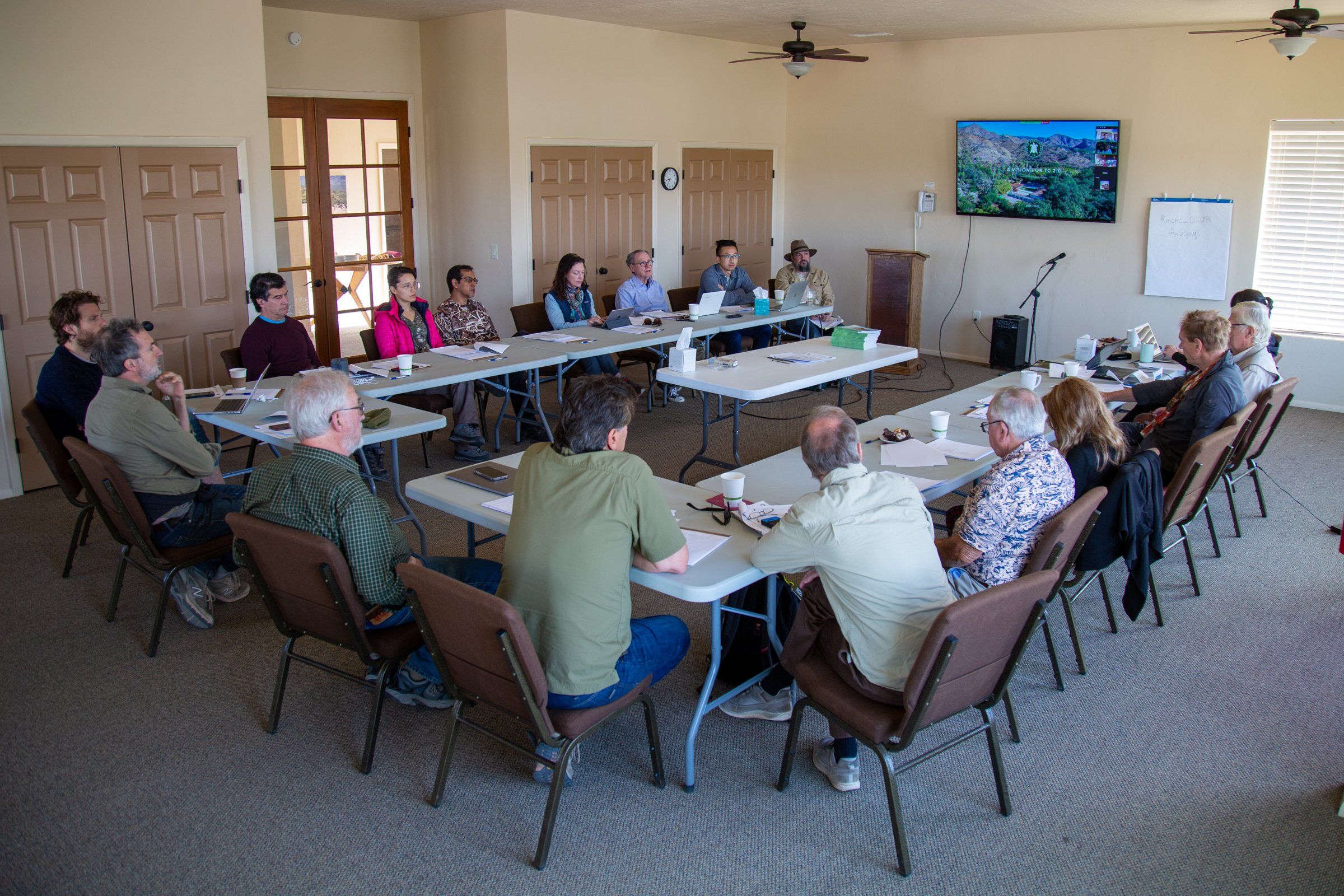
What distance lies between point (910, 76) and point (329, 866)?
8.33 meters

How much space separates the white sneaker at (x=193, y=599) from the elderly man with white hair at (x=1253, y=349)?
4.49 metres

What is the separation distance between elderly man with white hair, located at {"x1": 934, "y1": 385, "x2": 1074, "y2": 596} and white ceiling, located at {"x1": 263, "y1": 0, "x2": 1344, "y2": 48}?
15.2ft

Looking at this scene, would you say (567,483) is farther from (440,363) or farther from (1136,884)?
(440,363)

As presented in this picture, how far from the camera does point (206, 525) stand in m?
3.82

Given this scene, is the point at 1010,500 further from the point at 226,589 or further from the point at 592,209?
the point at 592,209

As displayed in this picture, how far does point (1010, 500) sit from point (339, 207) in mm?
6247

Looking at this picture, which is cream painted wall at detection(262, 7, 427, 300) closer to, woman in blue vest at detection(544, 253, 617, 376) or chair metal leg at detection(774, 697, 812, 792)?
woman in blue vest at detection(544, 253, 617, 376)

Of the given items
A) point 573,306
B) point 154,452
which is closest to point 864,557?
point 154,452

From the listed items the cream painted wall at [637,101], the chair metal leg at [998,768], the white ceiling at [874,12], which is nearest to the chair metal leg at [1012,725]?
the chair metal leg at [998,768]

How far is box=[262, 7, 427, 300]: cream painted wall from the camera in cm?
720

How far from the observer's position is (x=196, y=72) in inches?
225

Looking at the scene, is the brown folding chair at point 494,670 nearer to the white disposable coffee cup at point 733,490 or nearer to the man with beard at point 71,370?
the white disposable coffee cup at point 733,490

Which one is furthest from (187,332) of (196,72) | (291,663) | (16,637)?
(291,663)

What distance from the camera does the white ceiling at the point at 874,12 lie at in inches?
267
